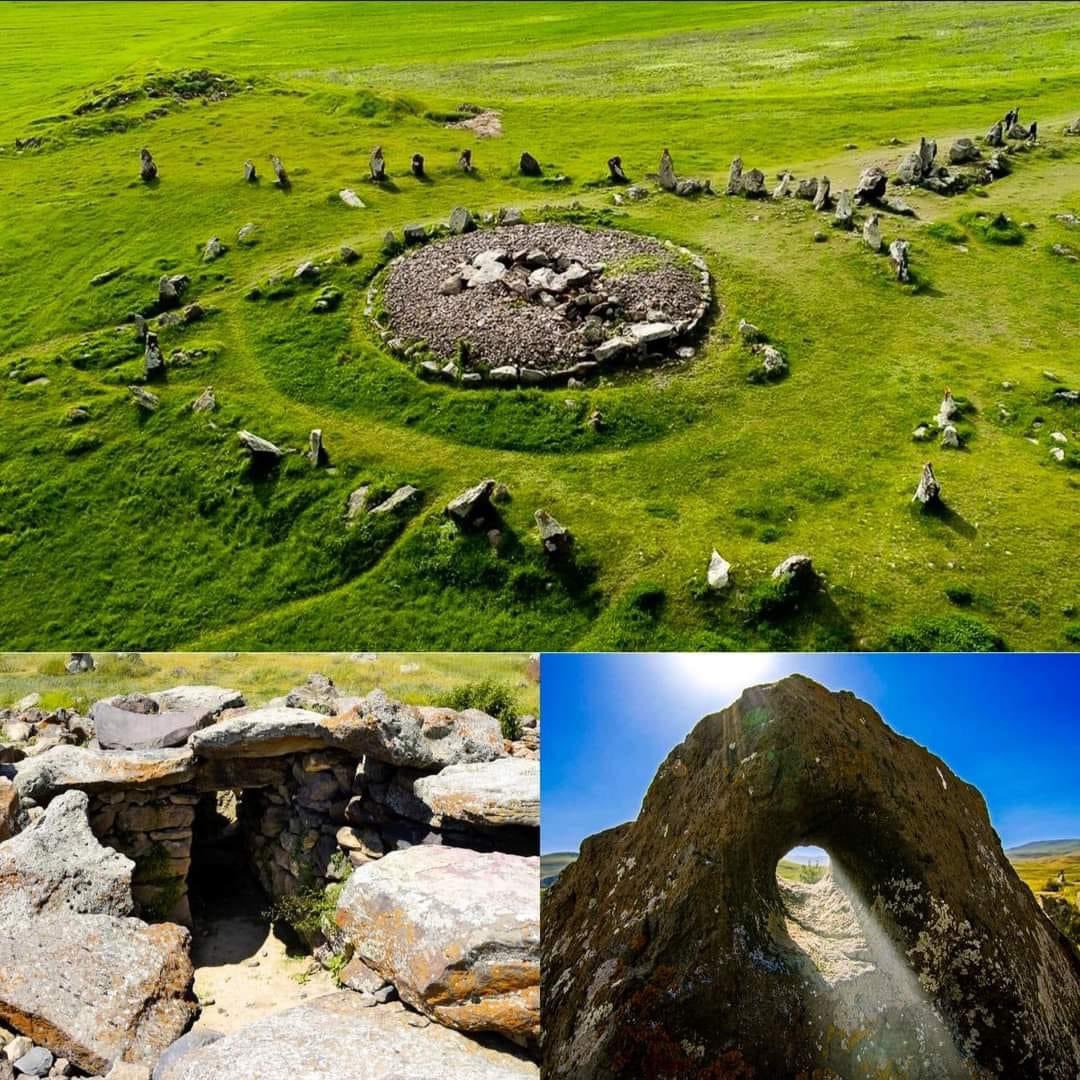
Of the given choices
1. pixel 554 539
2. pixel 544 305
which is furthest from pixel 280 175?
pixel 554 539

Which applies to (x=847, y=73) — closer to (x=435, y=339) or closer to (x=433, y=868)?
(x=435, y=339)

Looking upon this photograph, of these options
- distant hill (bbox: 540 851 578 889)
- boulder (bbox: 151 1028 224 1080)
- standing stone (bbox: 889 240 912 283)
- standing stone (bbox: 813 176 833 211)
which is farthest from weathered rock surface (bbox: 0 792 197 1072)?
standing stone (bbox: 813 176 833 211)

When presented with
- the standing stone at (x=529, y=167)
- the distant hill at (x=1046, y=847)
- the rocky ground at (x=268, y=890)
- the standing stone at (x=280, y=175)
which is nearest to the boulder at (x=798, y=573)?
the rocky ground at (x=268, y=890)

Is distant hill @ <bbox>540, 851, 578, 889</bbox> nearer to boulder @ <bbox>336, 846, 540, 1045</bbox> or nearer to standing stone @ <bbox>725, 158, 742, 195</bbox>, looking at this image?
boulder @ <bbox>336, 846, 540, 1045</bbox>

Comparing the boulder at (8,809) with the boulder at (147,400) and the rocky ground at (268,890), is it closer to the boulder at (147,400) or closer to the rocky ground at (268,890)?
the rocky ground at (268,890)

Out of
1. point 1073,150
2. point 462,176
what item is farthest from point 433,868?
point 1073,150

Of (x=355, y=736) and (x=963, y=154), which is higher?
(x=963, y=154)

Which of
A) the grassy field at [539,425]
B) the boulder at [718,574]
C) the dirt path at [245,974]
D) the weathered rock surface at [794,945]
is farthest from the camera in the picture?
the grassy field at [539,425]

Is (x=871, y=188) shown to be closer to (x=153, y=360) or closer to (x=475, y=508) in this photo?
(x=475, y=508)
